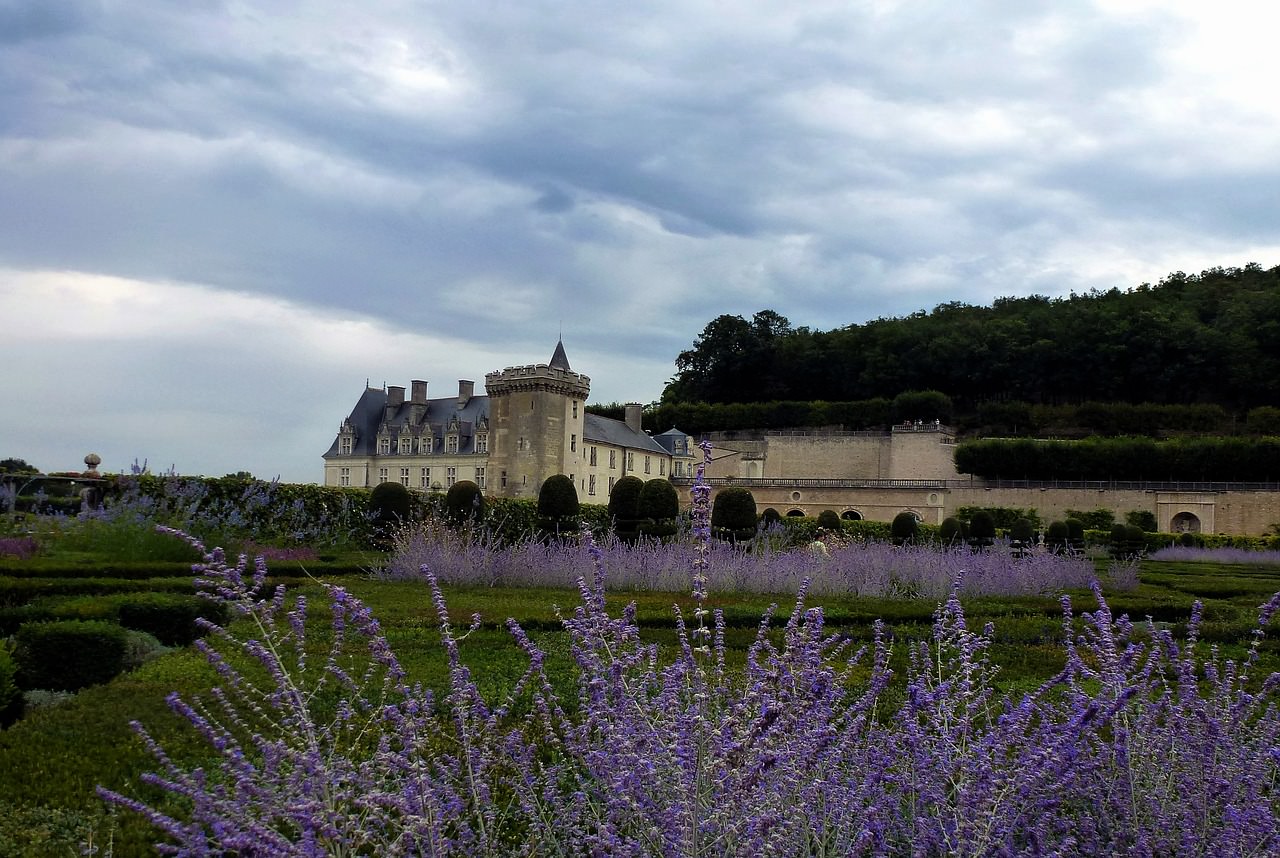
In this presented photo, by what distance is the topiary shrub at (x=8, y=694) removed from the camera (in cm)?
463

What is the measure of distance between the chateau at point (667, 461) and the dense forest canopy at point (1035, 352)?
8993mm

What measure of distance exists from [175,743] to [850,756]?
2743 millimetres

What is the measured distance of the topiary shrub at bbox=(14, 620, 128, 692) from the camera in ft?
17.9

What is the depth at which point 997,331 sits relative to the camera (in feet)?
193

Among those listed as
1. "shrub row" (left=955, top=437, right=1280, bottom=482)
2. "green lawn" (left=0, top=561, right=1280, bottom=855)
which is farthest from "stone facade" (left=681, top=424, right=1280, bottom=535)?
"green lawn" (left=0, top=561, right=1280, bottom=855)

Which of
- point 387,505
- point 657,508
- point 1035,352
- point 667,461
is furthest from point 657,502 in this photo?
point 1035,352

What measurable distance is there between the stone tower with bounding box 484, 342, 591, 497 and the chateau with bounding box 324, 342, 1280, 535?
0.05 meters

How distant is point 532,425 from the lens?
134 ft

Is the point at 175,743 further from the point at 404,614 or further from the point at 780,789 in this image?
the point at 404,614

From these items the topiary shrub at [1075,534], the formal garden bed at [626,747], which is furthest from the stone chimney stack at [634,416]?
the formal garden bed at [626,747]

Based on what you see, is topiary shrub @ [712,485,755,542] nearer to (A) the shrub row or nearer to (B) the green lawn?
(B) the green lawn

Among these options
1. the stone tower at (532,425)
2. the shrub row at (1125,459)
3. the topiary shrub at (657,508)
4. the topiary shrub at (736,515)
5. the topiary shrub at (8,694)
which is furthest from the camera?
the shrub row at (1125,459)

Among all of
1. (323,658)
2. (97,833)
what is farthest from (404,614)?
(97,833)

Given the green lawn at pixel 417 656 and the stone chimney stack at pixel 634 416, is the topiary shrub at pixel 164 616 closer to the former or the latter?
the green lawn at pixel 417 656
